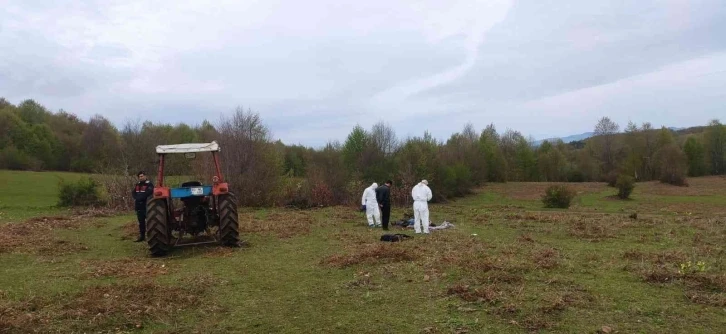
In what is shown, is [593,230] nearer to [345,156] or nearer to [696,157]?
[345,156]

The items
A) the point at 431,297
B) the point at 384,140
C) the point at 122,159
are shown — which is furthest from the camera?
the point at 384,140

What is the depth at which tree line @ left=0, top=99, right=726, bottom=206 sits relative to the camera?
91.8 feet

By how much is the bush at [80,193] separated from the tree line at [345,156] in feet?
4.56

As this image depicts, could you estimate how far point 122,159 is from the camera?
1077 inches

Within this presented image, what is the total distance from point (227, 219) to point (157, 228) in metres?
1.40

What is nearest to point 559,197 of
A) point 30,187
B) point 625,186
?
point 625,186

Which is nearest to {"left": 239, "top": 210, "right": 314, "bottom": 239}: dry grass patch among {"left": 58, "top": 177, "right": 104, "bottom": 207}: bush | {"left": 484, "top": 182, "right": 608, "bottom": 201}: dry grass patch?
{"left": 58, "top": 177, "right": 104, "bottom": 207}: bush

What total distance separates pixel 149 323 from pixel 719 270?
8.21m

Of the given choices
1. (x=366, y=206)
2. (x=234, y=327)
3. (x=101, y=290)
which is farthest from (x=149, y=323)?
(x=366, y=206)

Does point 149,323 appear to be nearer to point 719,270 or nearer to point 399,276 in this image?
point 399,276

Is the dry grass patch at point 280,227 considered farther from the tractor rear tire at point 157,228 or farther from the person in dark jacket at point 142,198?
the tractor rear tire at point 157,228

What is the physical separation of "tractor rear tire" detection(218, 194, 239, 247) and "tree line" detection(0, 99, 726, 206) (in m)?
14.9

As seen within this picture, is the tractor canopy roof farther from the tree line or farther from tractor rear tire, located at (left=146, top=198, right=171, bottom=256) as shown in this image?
the tree line

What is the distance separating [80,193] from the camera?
90.0ft
